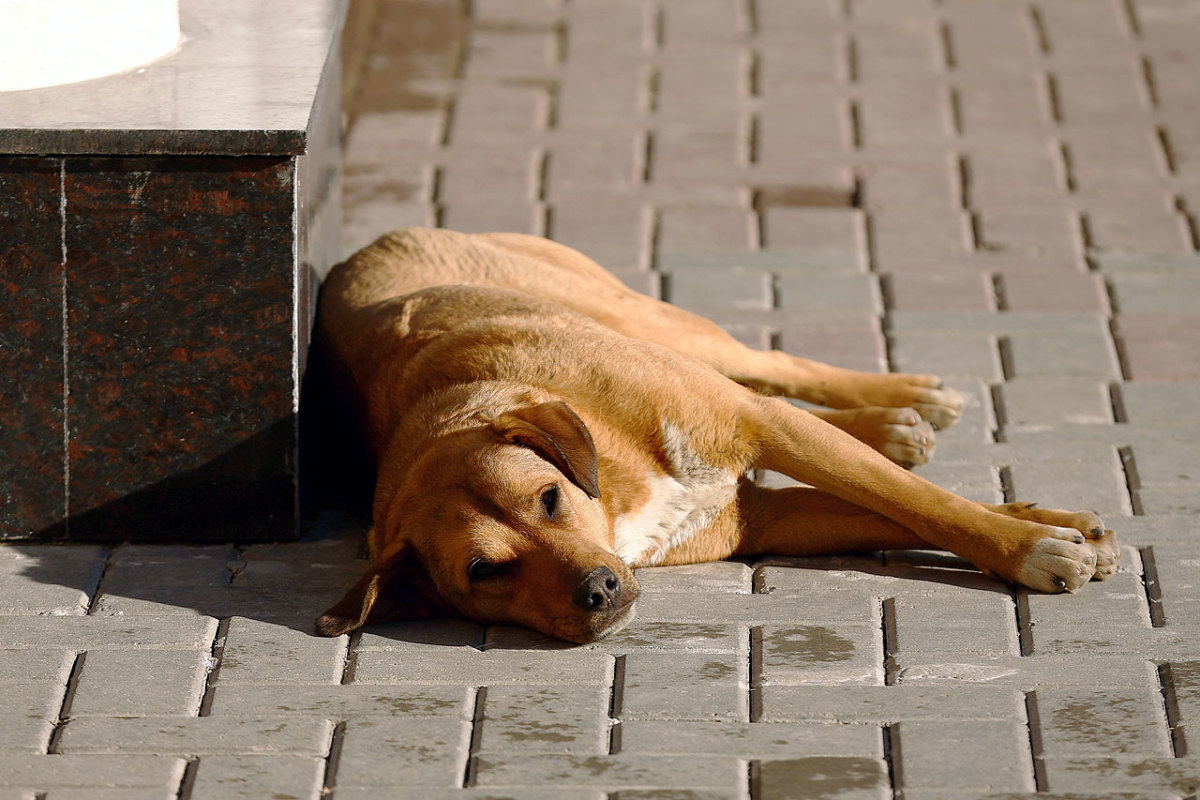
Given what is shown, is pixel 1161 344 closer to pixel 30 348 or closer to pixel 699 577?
pixel 699 577

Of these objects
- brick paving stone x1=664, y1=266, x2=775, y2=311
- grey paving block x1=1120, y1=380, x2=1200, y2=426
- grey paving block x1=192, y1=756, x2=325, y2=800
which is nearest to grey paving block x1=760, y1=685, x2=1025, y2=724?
grey paving block x1=192, y1=756, x2=325, y2=800

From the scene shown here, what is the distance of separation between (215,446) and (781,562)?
1.56 m

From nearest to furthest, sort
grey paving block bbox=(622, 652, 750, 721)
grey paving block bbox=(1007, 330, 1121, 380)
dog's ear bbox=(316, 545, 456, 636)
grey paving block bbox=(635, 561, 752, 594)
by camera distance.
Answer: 1. grey paving block bbox=(622, 652, 750, 721)
2. dog's ear bbox=(316, 545, 456, 636)
3. grey paving block bbox=(635, 561, 752, 594)
4. grey paving block bbox=(1007, 330, 1121, 380)

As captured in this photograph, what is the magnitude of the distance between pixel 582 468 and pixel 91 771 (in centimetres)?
130

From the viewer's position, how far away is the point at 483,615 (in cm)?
425

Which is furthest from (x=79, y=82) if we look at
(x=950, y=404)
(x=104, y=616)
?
(x=950, y=404)

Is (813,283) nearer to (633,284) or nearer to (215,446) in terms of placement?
(633,284)

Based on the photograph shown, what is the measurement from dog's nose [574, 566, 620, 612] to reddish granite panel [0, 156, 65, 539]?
5.16 ft

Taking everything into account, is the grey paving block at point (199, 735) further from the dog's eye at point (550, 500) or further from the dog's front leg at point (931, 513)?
the dog's front leg at point (931, 513)

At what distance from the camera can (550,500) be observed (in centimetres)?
417

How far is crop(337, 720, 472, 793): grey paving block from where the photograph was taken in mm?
3689

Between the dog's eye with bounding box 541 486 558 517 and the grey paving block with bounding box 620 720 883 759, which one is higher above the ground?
the dog's eye with bounding box 541 486 558 517

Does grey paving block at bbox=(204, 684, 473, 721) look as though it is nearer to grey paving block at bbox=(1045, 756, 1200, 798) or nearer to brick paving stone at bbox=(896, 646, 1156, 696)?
brick paving stone at bbox=(896, 646, 1156, 696)

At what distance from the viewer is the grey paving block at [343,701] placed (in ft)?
12.9
